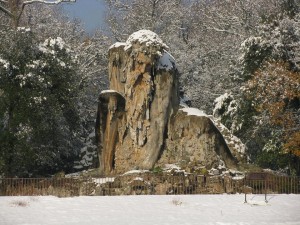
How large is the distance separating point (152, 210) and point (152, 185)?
7.00m

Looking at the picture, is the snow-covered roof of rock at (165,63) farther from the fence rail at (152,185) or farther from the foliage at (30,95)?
the fence rail at (152,185)

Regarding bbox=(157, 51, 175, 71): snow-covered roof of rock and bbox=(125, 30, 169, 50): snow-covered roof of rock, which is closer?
bbox=(125, 30, 169, 50): snow-covered roof of rock

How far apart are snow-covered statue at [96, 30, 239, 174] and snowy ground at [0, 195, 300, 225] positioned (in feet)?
26.3

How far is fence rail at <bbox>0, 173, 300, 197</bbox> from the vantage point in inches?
875

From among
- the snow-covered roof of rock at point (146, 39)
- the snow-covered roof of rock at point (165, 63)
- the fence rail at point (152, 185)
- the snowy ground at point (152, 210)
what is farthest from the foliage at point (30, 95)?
the snowy ground at point (152, 210)

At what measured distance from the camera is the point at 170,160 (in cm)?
2938

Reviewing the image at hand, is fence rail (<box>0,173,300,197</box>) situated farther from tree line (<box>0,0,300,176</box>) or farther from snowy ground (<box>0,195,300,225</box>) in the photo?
tree line (<box>0,0,300,176</box>)

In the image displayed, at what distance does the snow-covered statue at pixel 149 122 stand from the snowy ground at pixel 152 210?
801 centimetres

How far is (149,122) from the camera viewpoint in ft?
97.2

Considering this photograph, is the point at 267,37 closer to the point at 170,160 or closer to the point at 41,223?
the point at 170,160

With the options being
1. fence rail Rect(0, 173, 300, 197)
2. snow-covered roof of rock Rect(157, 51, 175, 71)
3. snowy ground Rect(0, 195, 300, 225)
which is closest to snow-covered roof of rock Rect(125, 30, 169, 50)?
snow-covered roof of rock Rect(157, 51, 175, 71)

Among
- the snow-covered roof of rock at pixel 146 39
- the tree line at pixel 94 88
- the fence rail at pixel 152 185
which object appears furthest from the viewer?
the snow-covered roof of rock at pixel 146 39

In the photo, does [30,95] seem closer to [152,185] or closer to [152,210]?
[152,185]

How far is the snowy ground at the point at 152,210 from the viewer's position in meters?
16.4
